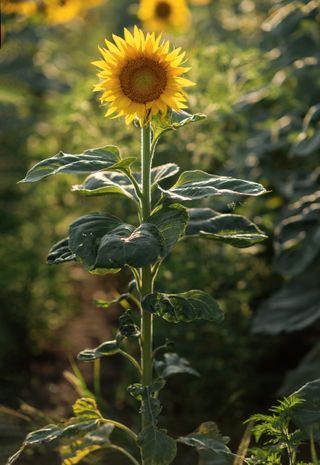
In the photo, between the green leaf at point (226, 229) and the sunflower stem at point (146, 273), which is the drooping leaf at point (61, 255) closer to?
the sunflower stem at point (146, 273)

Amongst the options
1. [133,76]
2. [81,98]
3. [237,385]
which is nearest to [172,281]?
[237,385]

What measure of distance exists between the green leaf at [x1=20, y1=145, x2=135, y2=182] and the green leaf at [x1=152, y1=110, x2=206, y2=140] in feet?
0.35

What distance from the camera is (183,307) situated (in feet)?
5.50

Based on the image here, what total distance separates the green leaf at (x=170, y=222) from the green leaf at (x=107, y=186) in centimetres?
8

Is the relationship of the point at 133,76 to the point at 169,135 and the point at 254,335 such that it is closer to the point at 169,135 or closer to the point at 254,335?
the point at 169,135

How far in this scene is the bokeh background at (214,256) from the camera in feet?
8.74

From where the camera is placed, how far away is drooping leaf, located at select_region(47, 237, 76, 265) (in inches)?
64.2

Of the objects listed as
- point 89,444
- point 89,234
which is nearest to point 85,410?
point 89,444

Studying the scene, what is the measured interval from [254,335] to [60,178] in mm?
1289

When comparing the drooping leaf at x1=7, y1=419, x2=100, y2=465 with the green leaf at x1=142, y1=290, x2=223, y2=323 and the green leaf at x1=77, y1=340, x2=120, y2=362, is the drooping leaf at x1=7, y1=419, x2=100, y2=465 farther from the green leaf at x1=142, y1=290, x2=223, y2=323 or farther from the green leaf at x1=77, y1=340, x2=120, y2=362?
the green leaf at x1=142, y1=290, x2=223, y2=323

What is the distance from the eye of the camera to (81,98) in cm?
325

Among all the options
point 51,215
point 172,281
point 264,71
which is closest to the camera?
point 172,281

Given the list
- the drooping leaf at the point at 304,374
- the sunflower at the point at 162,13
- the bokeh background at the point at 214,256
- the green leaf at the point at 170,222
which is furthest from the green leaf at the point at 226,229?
the sunflower at the point at 162,13

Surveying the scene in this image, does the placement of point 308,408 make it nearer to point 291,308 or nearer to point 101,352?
point 101,352
